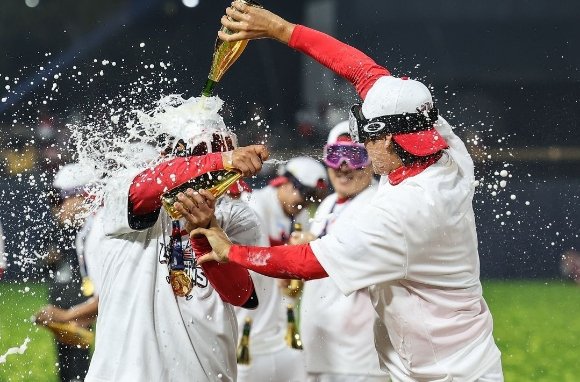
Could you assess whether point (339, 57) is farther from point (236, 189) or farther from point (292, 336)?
point (292, 336)

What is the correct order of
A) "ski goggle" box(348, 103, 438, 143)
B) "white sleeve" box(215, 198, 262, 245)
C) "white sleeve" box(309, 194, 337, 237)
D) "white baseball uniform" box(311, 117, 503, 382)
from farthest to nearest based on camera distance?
1. "white sleeve" box(309, 194, 337, 237)
2. "white sleeve" box(215, 198, 262, 245)
3. "ski goggle" box(348, 103, 438, 143)
4. "white baseball uniform" box(311, 117, 503, 382)

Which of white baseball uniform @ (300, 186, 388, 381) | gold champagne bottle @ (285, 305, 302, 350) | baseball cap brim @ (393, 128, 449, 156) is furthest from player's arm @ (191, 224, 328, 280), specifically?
gold champagne bottle @ (285, 305, 302, 350)

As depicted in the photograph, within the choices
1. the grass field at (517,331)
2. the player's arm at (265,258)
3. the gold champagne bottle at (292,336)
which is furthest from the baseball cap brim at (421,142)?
the grass field at (517,331)

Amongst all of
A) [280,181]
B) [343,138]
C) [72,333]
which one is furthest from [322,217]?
[72,333]

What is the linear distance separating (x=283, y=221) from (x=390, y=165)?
3241 mm

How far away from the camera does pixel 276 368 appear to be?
680 centimetres

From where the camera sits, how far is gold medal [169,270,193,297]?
14.8 ft

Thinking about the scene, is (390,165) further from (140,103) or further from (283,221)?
(283,221)

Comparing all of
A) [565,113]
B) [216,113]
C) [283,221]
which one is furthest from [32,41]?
[216,113]

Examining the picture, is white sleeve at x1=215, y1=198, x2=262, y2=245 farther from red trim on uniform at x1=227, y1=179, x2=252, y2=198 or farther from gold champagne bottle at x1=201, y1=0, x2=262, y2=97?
gold champagne bottle at x1=201, y1=0, x2=262, y2=97

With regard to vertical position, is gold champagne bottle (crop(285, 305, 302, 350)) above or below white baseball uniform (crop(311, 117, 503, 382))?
below

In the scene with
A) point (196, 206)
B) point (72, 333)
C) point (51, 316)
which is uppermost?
point (196, 206)

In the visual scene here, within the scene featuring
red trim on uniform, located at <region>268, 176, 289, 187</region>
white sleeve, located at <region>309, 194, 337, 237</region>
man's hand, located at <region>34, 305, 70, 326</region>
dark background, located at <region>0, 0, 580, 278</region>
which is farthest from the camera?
dark background, located at <region>0, 0, 580, 278</region>

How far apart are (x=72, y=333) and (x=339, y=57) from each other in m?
2.98
